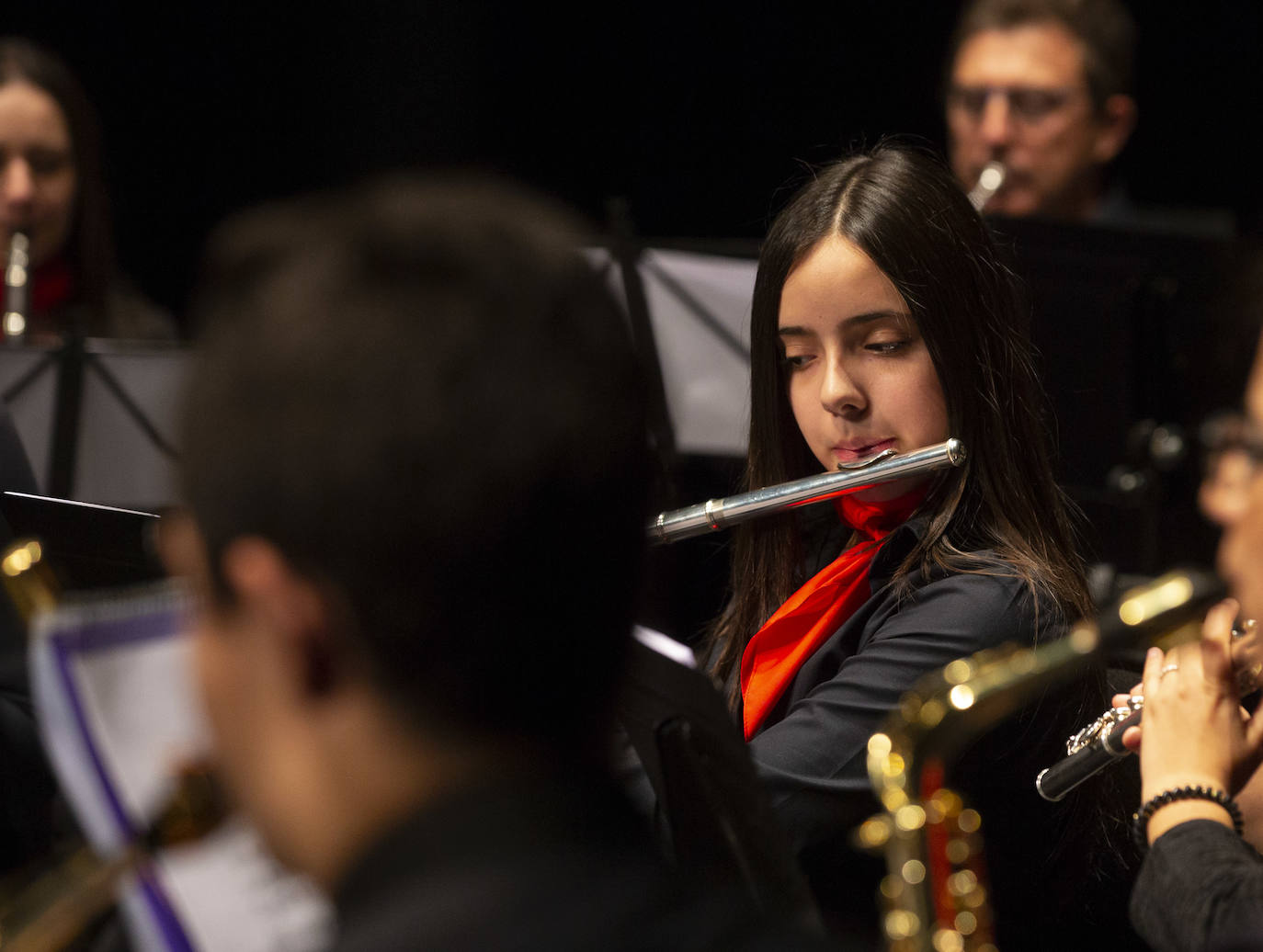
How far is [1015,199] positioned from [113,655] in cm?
258

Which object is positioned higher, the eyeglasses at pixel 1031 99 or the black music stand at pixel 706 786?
the eyeglasses at pixel 1031 99

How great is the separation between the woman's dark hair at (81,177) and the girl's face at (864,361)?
1.88 meters

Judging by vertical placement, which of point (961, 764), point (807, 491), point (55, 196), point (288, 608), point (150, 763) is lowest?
point (961, 764)

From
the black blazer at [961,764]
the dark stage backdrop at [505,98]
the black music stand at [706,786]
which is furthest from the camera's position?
the dark stage backdrop at [505,98]

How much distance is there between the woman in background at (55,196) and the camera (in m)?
2.97

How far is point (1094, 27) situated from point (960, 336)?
5.54 ft

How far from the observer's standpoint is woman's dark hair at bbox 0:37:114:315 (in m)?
3.01

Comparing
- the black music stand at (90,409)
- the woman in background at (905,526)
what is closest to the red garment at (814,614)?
the woman in background at (905,526)

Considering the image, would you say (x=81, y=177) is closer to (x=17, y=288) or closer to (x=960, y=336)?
(x=17, y=288)

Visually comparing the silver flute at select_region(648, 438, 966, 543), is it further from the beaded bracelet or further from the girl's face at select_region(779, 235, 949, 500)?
the beaded bracelet

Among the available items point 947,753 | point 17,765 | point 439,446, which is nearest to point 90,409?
point 17,765

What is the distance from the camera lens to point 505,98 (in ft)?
14.4

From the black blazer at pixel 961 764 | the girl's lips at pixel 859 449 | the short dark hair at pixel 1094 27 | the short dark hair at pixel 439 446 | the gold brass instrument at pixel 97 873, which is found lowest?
the black blazer at pixel 961 764

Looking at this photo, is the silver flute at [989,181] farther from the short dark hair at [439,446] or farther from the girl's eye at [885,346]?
the short dark hair at [439,446]
